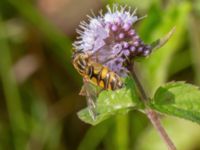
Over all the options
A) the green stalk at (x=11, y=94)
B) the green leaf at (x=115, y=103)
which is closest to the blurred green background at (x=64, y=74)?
the green stalk at (x=11, y=94)

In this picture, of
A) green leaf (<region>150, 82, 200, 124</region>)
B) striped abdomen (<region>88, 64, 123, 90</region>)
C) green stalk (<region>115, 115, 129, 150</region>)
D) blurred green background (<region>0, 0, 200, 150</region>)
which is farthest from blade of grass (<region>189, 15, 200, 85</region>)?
striped abdomen (<region>88, 64, 123, 90</region>)

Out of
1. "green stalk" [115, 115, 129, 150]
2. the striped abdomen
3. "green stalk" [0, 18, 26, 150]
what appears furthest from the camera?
"green stalk" [0, 18, 26, 150]

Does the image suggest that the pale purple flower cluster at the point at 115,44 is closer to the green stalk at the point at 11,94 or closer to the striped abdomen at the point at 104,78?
the striped abdomen at the point at 104,78

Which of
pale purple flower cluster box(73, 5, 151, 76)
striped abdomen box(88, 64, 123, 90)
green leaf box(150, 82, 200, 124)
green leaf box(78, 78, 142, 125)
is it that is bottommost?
green leaf box(150, 82, 200, 124)

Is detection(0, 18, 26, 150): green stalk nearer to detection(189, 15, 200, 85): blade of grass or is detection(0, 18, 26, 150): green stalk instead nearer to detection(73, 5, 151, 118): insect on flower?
detection(189, 15, 200, 85): blade of grass

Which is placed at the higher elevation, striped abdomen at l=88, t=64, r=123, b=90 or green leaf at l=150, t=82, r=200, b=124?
striped abdomen at l=88, t=64, r=123, b=90

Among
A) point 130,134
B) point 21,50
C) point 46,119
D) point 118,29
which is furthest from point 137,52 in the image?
point 21,50

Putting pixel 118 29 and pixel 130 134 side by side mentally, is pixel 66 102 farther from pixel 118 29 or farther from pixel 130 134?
pixel 118 29
